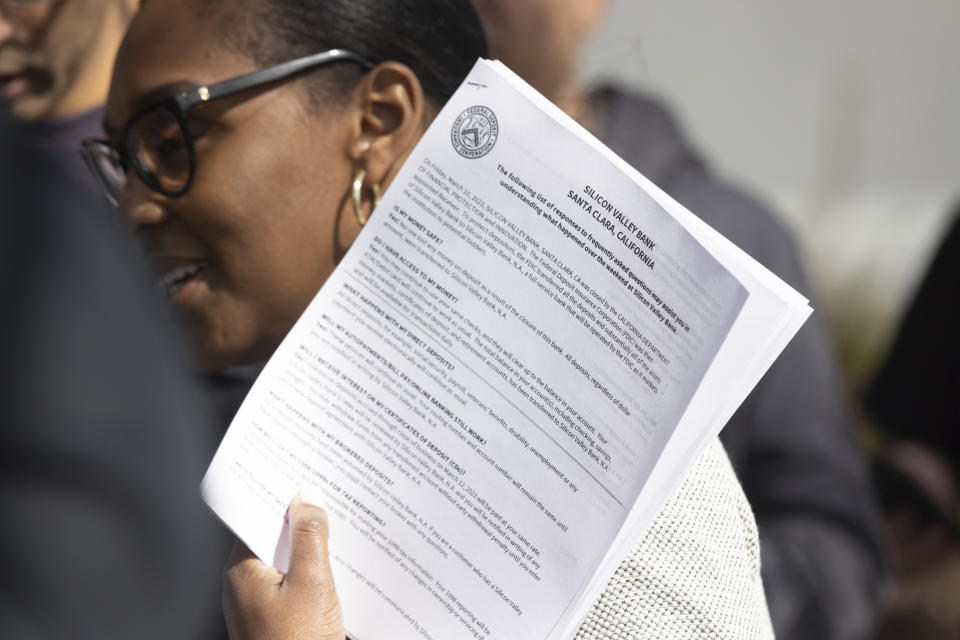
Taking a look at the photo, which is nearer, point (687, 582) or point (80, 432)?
point (80, 432)

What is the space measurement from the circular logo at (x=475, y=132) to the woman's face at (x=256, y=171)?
311 mm

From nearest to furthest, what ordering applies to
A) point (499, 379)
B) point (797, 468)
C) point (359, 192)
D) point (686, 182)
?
1. point (499, 379)
2. point (359, 192)
3. point (797, 468)
4. point (686, 182)

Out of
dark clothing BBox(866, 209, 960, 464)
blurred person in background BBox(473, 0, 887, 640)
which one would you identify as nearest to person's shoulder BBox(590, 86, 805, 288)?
blurred person in background BBox(473, 0, 887, 640)

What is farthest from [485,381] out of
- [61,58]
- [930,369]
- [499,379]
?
[930,369]

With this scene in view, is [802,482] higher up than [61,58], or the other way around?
[802,482]

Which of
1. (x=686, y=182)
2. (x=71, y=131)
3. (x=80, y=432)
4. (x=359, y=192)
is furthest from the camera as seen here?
(x=686, y=182)

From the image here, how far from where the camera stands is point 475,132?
115 centimetres

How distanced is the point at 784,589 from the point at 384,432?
4.92 feet

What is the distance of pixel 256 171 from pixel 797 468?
1445 mm

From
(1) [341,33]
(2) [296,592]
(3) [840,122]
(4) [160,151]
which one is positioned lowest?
(2) [296,592]

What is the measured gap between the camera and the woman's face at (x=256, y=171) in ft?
4.70

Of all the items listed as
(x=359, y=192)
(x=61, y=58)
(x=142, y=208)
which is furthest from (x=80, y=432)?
(x=61, y=58)

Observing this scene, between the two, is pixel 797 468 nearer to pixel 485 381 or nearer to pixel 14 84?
pixel 485 381

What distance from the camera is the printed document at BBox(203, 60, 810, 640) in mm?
1062
